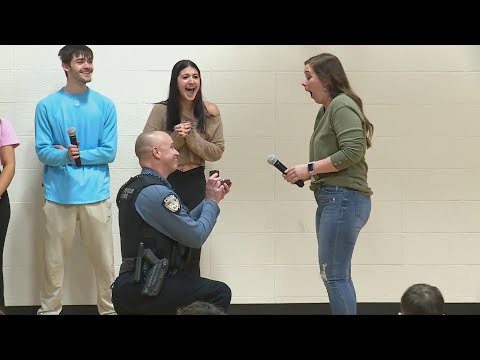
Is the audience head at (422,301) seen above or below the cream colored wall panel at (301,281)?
above

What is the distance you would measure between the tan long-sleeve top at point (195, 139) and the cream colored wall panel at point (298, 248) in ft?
2.78

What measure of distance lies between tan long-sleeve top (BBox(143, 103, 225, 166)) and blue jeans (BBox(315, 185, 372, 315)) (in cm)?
97

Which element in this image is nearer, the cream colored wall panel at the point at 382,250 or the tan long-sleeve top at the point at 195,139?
the tan long-sleeve top at the point at 195,139

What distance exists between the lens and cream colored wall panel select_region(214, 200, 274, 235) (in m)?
4.95

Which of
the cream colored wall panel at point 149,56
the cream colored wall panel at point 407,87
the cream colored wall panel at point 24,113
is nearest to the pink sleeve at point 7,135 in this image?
the cream colored wall panel at point 24,113

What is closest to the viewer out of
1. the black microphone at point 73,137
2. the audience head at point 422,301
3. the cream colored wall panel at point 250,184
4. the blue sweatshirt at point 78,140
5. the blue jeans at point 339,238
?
the audience head at point 422,301

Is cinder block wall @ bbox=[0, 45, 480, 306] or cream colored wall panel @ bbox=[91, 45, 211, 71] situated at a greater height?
cream colored wall panel @ bbox=[91, 45, 211, 71]

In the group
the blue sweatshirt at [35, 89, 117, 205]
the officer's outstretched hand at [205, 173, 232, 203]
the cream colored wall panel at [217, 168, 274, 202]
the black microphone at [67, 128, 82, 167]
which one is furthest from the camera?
the cream colored wall panel at [217, 168, 274, 202]

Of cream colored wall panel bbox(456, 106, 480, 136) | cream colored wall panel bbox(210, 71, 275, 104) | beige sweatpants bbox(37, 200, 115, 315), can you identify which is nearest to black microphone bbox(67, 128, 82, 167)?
beige sweatpants bbox(37, 200, 115, 315)

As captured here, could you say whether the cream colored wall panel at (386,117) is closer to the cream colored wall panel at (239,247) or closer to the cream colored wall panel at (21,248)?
the cream colored wall panel at (239,247)

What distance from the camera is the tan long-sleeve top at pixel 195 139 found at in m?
4.32

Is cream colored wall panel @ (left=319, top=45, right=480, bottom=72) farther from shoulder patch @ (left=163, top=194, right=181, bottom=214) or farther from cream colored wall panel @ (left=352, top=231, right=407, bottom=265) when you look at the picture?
shoulder patch @ (left=163, top=194, right=181, bottom=214)
